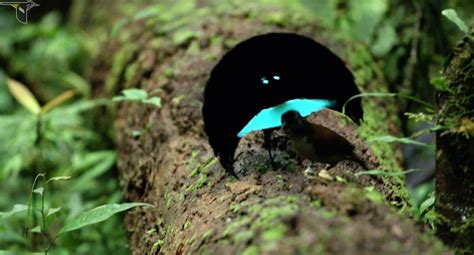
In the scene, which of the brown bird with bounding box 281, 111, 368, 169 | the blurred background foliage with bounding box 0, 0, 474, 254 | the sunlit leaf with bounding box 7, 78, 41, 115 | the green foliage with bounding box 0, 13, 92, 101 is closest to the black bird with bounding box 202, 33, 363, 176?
the brown bird with bounding box 281, 111, 368, 169

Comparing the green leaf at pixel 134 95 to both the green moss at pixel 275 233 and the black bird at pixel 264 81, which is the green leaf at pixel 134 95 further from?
Result: the green moss at pixel 275 233

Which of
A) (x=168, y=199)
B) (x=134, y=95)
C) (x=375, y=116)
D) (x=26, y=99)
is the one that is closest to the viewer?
(x=168, y=199)

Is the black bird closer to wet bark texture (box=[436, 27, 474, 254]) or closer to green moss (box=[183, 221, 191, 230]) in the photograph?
green moss (box=[183, 221, 191, 230])

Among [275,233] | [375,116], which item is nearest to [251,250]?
[275,233]

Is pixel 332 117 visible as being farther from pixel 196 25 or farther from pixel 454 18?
pixel 196 25

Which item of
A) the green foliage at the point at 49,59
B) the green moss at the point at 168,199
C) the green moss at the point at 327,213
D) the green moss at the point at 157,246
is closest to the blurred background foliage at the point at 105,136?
the green foliage at the point at 49,59

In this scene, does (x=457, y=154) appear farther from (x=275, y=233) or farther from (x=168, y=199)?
(x=168, y=199)

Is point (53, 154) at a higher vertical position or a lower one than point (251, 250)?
lower
